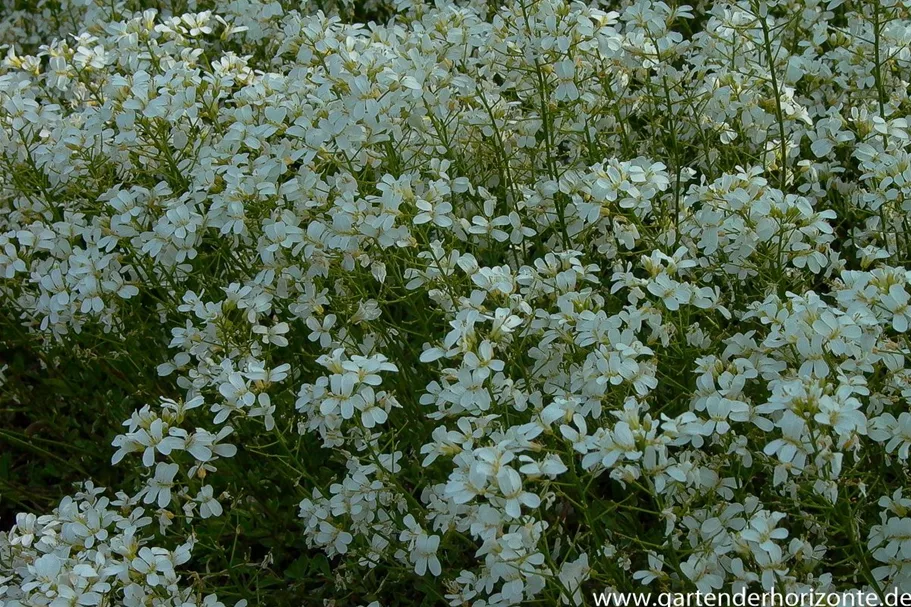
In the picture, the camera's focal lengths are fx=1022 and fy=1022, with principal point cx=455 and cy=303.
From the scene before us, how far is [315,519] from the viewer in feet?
11.6

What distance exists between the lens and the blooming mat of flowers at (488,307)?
116 inches

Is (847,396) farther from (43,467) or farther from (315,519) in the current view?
(43,467)

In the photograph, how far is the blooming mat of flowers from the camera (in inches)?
116

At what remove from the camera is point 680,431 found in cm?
278

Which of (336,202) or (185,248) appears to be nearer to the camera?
(336,202)

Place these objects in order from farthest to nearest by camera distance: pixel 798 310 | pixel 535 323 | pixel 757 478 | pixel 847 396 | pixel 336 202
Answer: pixel 757 478, pixel 336 202, pixel 535 323, pixel 798 310, pixel 847 396

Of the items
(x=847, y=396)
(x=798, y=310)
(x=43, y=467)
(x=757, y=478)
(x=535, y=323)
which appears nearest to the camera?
(x=847, y=396)

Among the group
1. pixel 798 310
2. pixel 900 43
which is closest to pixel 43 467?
pixel 798 310

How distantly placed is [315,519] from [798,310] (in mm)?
1740

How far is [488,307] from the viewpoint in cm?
335

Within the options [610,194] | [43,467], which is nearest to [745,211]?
[610,194]

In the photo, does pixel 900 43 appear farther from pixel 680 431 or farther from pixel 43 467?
pixel 43 467

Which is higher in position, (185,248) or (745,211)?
(745,211)

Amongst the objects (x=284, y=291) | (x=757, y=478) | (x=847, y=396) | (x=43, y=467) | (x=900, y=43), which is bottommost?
(x=43, y=467)
